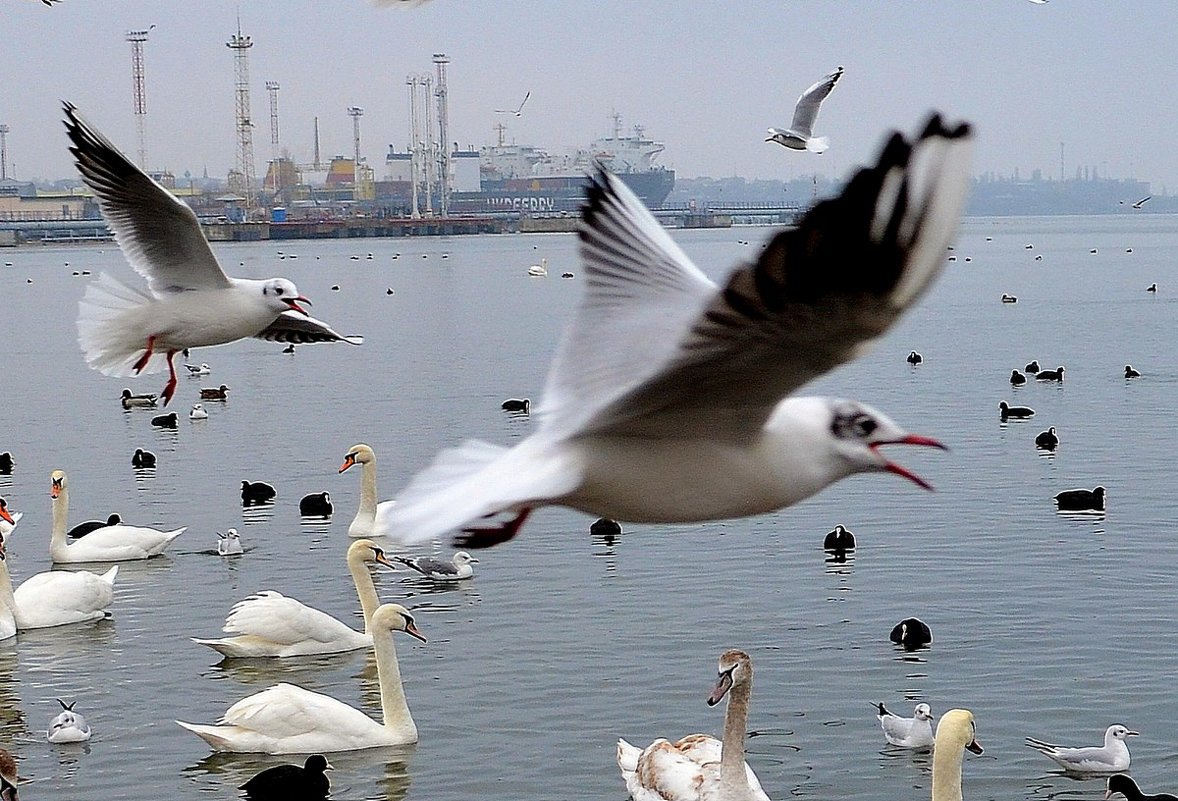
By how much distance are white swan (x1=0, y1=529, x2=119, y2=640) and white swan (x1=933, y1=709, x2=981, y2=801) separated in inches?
387

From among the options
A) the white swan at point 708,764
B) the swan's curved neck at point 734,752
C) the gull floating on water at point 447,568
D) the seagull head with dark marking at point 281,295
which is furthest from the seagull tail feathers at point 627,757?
the gull floating on water at point 447,568

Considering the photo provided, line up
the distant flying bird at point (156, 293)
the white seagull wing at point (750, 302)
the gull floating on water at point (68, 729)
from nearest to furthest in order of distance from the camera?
the white seagull wing at point (750, 302) → the distant flying bird at point (156, 293) → the gull floating on water at point (68, 729)

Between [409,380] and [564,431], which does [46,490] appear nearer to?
[409,380]

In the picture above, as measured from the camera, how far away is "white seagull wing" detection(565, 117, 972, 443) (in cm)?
369

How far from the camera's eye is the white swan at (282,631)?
17422 mm

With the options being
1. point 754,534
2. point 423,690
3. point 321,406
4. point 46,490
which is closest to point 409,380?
point 321,406

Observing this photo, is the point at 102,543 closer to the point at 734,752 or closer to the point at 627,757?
the point at 627,757

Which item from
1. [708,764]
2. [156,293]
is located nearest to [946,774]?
[708,764]

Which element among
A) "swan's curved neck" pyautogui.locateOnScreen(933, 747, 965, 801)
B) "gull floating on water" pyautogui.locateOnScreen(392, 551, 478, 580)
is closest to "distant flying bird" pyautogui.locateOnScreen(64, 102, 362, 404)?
"swan's curved neck" pyautogui.locateOnScreen(933, 747, 965, 801)

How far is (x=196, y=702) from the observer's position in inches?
637

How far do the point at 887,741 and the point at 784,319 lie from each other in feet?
35.5

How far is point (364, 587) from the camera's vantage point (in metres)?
18.2

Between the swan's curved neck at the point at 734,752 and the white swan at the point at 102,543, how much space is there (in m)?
11.3

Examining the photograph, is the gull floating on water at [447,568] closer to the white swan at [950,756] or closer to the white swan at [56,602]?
the white swan at [56,602]
